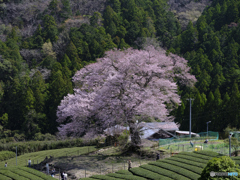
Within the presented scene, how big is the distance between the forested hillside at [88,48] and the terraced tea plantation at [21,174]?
114ft

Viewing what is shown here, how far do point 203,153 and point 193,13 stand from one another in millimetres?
87446

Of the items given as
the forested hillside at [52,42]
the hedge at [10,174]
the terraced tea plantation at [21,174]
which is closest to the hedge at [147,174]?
the terraced tea plantation at [21,174]

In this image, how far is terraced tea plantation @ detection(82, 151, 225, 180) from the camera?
19938 mm

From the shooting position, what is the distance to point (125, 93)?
27.7 meters

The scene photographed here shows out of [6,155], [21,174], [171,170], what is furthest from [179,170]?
[6,155]

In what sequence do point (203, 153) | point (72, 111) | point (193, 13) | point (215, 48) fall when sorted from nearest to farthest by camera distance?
point (203, 153) < point (72, 111) < point (215, 48) < point (193, 13)

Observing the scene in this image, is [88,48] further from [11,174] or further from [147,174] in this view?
[147,174]

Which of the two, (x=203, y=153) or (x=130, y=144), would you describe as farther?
(x=130, y=144)

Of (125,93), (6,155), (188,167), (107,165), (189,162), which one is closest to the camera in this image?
(188,167)

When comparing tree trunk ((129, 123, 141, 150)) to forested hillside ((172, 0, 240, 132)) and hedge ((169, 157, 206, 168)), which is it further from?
forested hillside ((172, 0, 240, 132))

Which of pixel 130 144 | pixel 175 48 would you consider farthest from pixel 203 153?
pixel 175 48

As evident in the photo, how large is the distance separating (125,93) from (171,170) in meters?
8.63

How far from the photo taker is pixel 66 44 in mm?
82250

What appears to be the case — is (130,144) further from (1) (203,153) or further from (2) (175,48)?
(2) (175,48)
